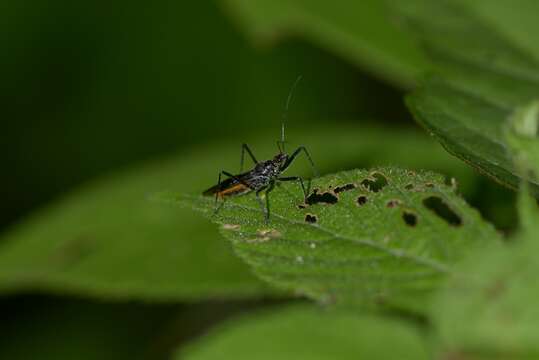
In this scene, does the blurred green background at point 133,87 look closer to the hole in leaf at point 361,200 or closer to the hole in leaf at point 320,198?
the hole in leaf at point 320,198

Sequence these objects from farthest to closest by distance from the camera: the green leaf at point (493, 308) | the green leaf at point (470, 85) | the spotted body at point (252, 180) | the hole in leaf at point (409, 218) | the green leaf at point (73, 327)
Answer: the green leaf at point (73, 327)
the spotted body at point (252, 180)
the green leaf at point (470, 85)
the hole in leaf at point (409, 218)
the green leaf at point (493, 308)

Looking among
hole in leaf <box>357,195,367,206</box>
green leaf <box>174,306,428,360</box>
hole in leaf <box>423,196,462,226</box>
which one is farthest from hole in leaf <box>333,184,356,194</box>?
green leaf <box>174,306,428,360</box>

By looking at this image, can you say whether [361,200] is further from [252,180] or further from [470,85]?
[470,85]

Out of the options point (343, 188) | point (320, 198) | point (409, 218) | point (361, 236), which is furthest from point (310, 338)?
point (343, 188)

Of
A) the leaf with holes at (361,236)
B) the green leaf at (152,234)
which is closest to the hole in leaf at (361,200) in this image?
the leaf with holes at (361,236)

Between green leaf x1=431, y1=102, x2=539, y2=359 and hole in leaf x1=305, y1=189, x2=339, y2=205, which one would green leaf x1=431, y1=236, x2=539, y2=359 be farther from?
hole in leaf x1=305, y1=189, x2=339, y2=205

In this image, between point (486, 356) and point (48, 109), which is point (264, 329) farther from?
point (48, 109)

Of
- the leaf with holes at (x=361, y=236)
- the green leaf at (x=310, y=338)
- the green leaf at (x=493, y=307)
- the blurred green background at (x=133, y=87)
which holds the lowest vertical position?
the green leaf at (x=493, y=307)
